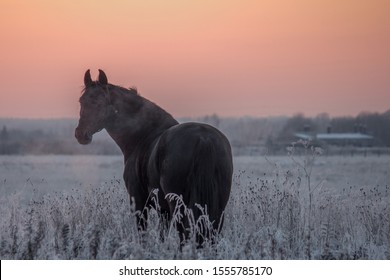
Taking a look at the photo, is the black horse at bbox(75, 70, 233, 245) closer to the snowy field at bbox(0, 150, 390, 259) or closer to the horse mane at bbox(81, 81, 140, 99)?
the horse mane at bbox(81, 81, 140, 99)

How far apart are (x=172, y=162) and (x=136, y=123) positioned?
1.44m

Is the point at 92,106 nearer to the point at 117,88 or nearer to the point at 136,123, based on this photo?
the point at 117,88

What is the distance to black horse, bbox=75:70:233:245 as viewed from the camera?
5.08 metres

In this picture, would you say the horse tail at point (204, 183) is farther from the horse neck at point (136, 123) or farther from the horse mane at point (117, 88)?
the horse mane at point (117, 88)

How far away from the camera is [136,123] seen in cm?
646

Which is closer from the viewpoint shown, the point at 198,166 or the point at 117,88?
the point at 198,166

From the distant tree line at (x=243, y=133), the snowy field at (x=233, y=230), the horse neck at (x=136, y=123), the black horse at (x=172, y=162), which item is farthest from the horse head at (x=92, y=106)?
the distant tree line at (x=243, y=133)

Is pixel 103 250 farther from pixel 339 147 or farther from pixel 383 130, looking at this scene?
pixel 339 147

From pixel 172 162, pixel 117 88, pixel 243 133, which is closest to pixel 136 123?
pixel 117 88

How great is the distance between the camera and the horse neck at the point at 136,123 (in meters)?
6.37

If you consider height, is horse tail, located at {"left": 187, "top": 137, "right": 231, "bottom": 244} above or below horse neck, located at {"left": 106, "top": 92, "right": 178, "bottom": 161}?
below

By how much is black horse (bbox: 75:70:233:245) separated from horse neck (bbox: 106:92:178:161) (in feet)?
0.04

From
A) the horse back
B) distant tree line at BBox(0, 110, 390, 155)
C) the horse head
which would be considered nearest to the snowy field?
the horse back
